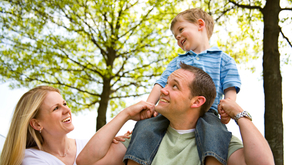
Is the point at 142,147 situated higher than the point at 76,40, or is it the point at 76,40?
A: the point at 76,40

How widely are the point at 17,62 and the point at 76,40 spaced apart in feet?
6.82

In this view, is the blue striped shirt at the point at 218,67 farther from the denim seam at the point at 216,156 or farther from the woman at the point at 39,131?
the woman at the point at 39,131

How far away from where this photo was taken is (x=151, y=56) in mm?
8758

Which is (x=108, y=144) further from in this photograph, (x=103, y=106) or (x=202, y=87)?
(x=103, y=106)

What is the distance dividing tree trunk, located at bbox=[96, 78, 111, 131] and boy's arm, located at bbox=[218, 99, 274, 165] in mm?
6660

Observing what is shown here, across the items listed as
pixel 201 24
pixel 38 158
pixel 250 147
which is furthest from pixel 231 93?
pixel 38 158

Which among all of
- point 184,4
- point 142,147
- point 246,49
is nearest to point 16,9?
point 184,4

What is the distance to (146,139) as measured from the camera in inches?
76.2

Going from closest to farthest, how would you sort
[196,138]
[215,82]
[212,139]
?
[212,139], [196,138], [215,82]

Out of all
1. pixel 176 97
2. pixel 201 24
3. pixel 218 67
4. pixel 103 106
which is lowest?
pixel 103 106

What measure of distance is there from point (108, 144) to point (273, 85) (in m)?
4.28

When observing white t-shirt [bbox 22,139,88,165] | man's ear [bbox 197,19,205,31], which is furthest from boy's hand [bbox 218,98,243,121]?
white t-shirt [bbox 22,139,88,165]

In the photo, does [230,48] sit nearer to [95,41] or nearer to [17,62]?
[95,41]

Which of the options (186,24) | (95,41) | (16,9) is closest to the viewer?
(186,24)
